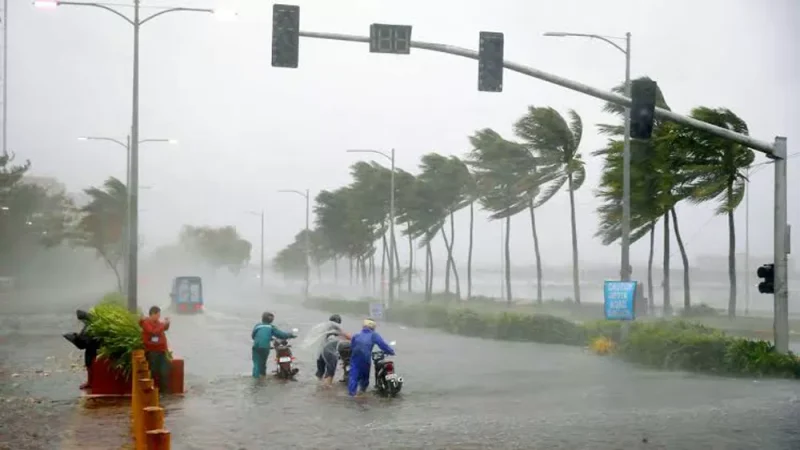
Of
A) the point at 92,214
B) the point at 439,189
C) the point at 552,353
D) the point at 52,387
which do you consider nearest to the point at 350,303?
the point at 439,189

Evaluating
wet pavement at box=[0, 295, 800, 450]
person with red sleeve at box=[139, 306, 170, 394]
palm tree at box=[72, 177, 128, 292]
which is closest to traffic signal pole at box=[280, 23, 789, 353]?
wet pavement at box=[0, 295, 800, 450]

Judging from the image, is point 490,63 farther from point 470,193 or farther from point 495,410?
point 470,193

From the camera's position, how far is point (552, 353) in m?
31.2

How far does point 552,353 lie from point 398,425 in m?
16.3

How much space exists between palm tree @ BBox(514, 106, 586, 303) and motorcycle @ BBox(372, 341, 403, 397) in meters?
31.7

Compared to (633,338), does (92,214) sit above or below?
above

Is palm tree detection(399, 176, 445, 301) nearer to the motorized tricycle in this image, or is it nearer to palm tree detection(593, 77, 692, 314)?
the motorized tricycle

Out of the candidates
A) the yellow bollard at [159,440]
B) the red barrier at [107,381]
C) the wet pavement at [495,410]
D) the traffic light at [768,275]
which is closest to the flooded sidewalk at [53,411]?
the wet pavement at [495,410]

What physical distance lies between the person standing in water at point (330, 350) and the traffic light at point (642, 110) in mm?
6925

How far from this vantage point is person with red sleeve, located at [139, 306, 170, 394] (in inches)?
730

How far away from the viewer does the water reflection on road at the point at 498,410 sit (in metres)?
14.1

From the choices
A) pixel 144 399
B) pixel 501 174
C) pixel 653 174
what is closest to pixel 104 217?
pixel 501 174

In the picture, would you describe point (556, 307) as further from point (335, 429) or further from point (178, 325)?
point (335, 429)

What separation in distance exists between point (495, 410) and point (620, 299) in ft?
39.1
